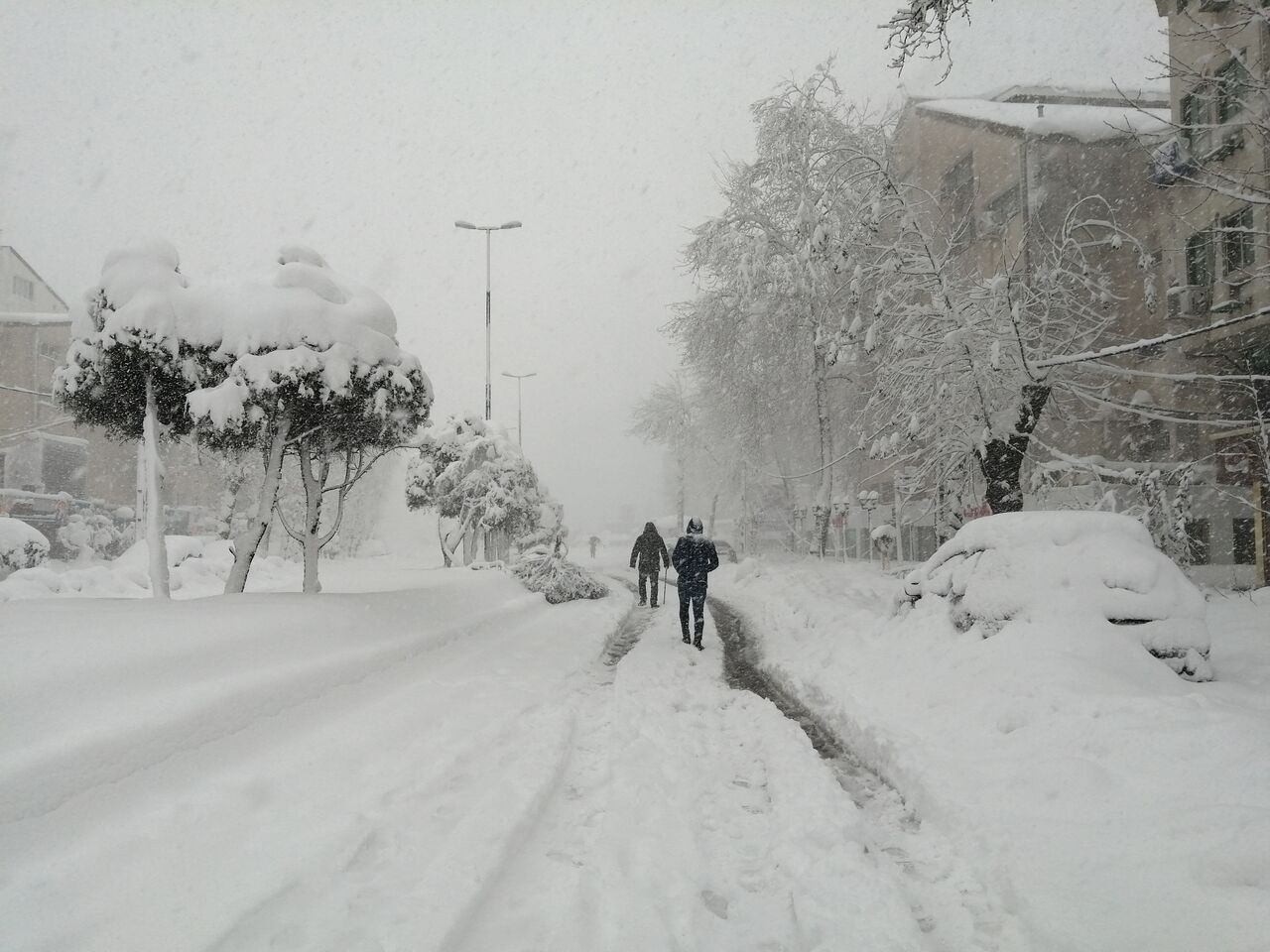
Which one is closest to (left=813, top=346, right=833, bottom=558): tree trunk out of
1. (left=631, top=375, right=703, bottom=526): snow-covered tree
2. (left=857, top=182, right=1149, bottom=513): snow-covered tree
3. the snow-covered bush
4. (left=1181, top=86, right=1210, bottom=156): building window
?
(left=857, top=182, right=1149, bottom=513): snow-covered tree

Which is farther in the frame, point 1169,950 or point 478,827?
point 478,827

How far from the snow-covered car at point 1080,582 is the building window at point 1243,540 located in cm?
1581

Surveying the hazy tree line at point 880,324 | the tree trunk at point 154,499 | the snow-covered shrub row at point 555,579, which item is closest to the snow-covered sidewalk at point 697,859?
the hazy tree line at point 880,324

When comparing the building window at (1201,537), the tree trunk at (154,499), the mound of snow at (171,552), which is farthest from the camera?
the building window at (1201,537)

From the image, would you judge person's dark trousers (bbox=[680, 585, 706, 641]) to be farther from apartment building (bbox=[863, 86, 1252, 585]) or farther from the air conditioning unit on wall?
the air conditioning unit on wall

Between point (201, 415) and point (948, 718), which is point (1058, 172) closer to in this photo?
point (948, 718)

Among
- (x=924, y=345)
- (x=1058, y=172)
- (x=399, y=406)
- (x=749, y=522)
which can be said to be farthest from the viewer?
(x=749, y=522)

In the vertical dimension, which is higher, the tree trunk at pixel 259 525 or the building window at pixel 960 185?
the building window at pixel 960 185

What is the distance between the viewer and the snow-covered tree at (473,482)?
79.8ft

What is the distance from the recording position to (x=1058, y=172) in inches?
802

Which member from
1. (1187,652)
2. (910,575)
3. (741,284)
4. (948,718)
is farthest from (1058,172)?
(948,718)

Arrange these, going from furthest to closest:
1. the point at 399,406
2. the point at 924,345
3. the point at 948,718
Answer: the point at 924,345
the point at 399,406
the point at 948,718

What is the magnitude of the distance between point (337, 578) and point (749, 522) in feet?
67.1

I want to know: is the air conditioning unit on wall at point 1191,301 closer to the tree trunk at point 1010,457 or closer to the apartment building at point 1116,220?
the apartment building at point 1116,220
